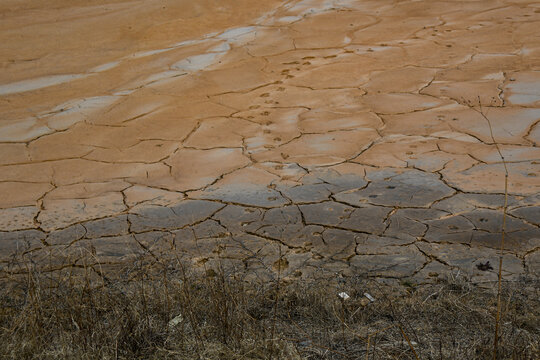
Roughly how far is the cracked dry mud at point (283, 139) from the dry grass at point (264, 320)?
0.67 feet

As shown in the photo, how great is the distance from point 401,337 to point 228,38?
5076mm

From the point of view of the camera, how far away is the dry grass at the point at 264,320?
6.92ft

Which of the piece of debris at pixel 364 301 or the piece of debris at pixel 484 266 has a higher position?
the piece of debris at pixel 364 301

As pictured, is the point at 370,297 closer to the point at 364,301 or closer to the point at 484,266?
the point at 364,301

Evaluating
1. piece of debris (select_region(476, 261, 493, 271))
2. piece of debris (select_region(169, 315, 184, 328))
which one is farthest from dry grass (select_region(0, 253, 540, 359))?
piece of debris (select_region(476, 261, 493, 271))

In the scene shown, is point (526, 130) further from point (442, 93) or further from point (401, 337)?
point (401, 337)

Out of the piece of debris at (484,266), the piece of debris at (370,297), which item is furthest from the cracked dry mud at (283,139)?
the piece of debris at (370,297)

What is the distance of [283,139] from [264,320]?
217 centimetres

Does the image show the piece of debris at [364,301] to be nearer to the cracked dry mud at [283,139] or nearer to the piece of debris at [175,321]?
the cracked dry mud at [283,139]

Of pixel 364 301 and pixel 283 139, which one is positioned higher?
pixel 364 301

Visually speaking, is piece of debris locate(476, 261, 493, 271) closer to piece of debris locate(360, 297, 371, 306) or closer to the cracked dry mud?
the cracked dry mud

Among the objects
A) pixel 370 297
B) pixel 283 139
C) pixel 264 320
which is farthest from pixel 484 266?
pixel 283 139

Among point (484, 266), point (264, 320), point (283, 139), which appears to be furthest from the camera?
point (283, 139)

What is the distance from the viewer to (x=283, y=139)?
4.38 metres
